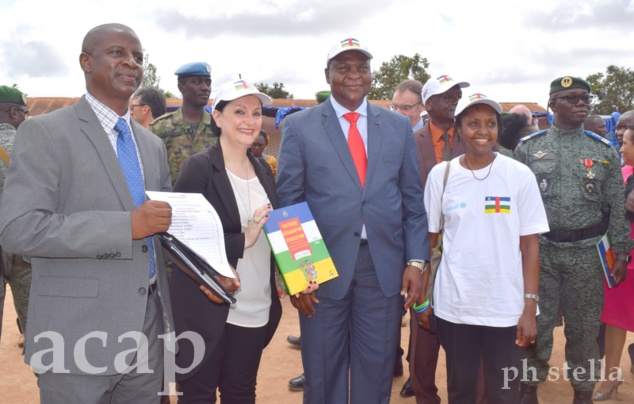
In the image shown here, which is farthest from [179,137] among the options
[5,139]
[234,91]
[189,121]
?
[234,91]

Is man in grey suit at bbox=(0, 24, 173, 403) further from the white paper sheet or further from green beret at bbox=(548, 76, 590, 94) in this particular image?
green beret at bbox=(548, 76, 590, 94)

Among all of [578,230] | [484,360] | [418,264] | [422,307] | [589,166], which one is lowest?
[484,360]

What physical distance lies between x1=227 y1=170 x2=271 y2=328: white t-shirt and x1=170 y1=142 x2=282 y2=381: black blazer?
8 centimetres

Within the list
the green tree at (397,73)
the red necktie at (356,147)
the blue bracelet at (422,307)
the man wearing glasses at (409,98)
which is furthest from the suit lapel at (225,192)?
the green tree at (397,73)

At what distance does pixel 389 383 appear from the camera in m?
3.22

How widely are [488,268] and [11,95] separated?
13.4 ft

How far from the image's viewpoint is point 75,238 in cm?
206

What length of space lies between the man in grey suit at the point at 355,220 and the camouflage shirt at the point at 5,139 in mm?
2169

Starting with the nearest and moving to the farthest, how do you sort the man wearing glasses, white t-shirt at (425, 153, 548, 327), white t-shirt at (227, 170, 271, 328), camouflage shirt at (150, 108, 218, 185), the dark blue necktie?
the dark blue necktie, white t-shirt at (227, 170, 271, 328), white t-shirt at (425, 153, 548, 327), camouflage shirt at (150, 108, 218, 185), the man wearing glasses

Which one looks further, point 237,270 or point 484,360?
point 484,360

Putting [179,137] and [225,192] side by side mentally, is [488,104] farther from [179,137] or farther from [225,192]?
[179,137]

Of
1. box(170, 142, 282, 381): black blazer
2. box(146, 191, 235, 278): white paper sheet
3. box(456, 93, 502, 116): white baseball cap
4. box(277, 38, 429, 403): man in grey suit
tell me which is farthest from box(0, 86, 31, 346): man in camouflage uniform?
box(456, 93, 502, 116): white baseball cap

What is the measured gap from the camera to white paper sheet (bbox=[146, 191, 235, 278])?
2258 mm

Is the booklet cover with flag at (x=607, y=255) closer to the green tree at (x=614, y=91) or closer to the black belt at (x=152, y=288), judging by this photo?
the black belt at (x=152, y=288)
